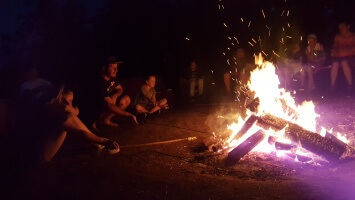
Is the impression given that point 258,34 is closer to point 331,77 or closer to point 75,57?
point 331,77

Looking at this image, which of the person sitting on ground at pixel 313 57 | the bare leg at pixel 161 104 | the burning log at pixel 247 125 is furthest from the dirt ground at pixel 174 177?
the person sitting on ground at pixel 313 57

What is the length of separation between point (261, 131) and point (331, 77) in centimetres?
498

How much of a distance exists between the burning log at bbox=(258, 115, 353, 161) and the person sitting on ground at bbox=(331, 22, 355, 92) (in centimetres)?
449

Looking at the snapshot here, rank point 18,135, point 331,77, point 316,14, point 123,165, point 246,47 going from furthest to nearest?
1. point 246,47
2. point 316,14
3. point 331,77
4. point 123,165
5. point 18,135

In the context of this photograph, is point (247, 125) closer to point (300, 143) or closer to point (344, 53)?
point (300, 143)

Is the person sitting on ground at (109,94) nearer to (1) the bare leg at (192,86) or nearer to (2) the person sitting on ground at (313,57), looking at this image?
(1) the bare leg at (192,86)

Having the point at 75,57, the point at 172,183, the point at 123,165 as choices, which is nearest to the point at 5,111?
the point at 123,165

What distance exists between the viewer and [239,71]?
12.8 m

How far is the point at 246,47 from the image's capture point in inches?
614

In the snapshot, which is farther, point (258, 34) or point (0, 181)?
point (258, 34)

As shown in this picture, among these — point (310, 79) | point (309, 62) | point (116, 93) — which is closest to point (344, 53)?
point (309, 62)

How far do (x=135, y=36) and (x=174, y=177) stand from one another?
10.8m

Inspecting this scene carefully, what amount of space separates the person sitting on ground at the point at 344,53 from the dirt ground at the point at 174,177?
3.27 m

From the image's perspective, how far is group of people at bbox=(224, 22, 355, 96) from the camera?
11094mm
